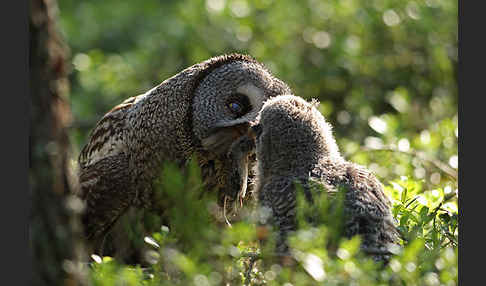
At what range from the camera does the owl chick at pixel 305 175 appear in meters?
3.70

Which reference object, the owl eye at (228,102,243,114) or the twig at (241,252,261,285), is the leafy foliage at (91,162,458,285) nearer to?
the twig at (241,252,261,285)

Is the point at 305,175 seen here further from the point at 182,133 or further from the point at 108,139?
the point at 108,139

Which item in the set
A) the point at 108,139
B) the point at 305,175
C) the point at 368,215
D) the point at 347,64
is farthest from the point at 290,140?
the point at 347,64

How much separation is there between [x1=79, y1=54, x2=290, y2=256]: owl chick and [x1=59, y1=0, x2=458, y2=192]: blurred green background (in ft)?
9.17

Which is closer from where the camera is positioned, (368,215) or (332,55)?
(368,215)

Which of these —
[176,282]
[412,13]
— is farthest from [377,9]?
[176,282]

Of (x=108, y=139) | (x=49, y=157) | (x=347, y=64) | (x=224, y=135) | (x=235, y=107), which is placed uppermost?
(x=49, y=157)

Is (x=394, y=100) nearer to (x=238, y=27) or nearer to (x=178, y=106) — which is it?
(x=238, y=27)

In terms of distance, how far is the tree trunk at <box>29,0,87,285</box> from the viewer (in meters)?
2.48

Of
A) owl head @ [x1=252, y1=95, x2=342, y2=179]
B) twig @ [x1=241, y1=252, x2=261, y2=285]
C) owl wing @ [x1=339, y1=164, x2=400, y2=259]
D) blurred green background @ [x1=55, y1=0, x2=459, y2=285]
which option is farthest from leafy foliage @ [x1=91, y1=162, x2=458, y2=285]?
blurred green background @ [x1=55, y1=0, x2=459, y2=285]

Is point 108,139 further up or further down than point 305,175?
further down

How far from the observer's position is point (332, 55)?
9008 millimetres

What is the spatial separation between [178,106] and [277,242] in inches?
66.5

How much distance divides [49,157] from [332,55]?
269 inches
